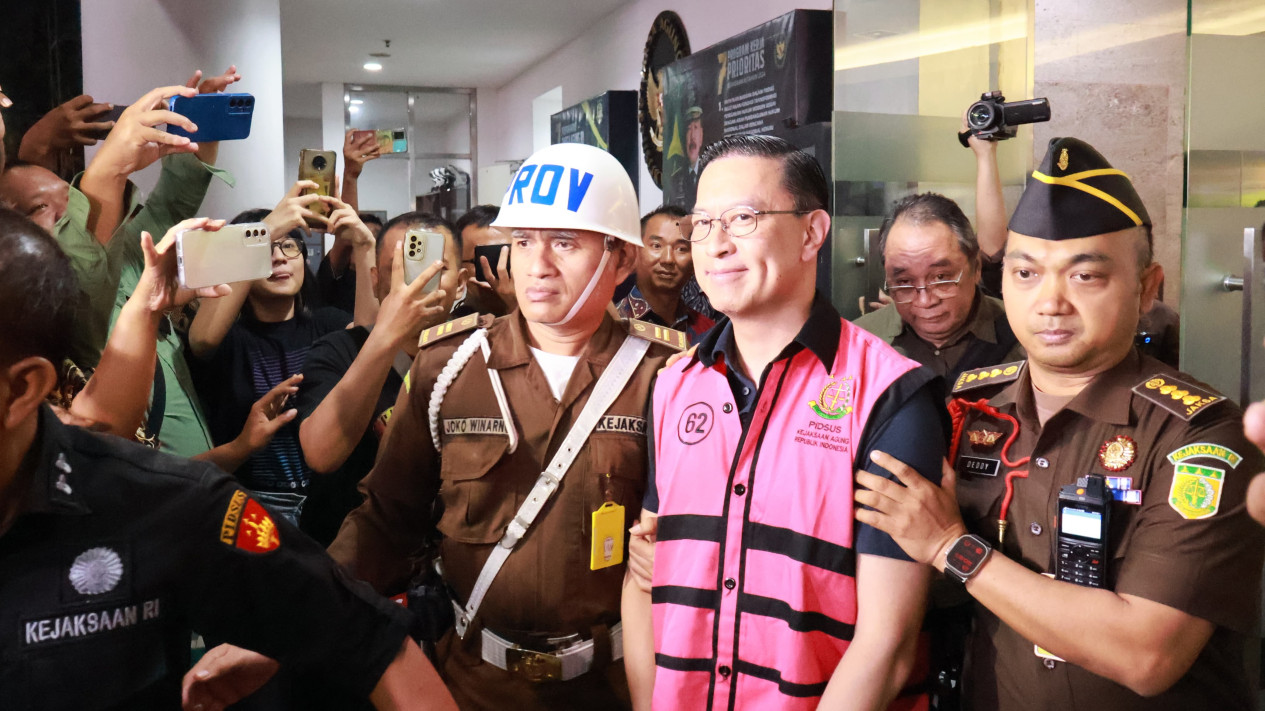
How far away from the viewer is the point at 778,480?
149 centimetres

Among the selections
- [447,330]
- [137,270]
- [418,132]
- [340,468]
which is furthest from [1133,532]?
[418,132]

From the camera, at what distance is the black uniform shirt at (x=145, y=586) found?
3.43 ft

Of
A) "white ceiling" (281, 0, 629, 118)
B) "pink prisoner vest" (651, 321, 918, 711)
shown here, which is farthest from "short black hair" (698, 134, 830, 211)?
"white ceiling" (281, 0, 629, 118)

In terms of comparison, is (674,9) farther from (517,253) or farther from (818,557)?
(818,557)

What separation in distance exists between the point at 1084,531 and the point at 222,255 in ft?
5.39

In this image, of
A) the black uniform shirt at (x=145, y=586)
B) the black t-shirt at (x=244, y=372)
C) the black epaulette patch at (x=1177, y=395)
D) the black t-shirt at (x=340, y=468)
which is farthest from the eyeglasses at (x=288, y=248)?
the black epaulette patch at (x=1177, y=395)

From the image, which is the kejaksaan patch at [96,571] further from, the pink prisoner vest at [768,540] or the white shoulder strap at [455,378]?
the white shoulder strap at [455,378]

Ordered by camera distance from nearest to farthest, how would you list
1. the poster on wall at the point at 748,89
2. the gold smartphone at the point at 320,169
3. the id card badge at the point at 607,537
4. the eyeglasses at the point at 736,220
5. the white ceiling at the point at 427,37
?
the eyeglasses at the point at 736,220 < the id card badge at the point at 607,537 < the gold smartphone at the point at 320,169 < the poster on wall at the point at 748,89 < the white ceiling at the point at 427,37

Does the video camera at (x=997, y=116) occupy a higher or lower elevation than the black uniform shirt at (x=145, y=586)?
higher

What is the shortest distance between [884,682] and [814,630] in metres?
0.12

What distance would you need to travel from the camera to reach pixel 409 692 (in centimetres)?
119

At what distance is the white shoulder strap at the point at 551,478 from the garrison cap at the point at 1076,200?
0.81 meters

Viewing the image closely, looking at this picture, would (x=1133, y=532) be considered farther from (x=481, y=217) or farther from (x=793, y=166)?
(x=481, y=217)

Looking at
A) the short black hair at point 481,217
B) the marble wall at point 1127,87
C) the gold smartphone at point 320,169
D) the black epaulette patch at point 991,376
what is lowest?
the black epaulette patch at point 991,376
